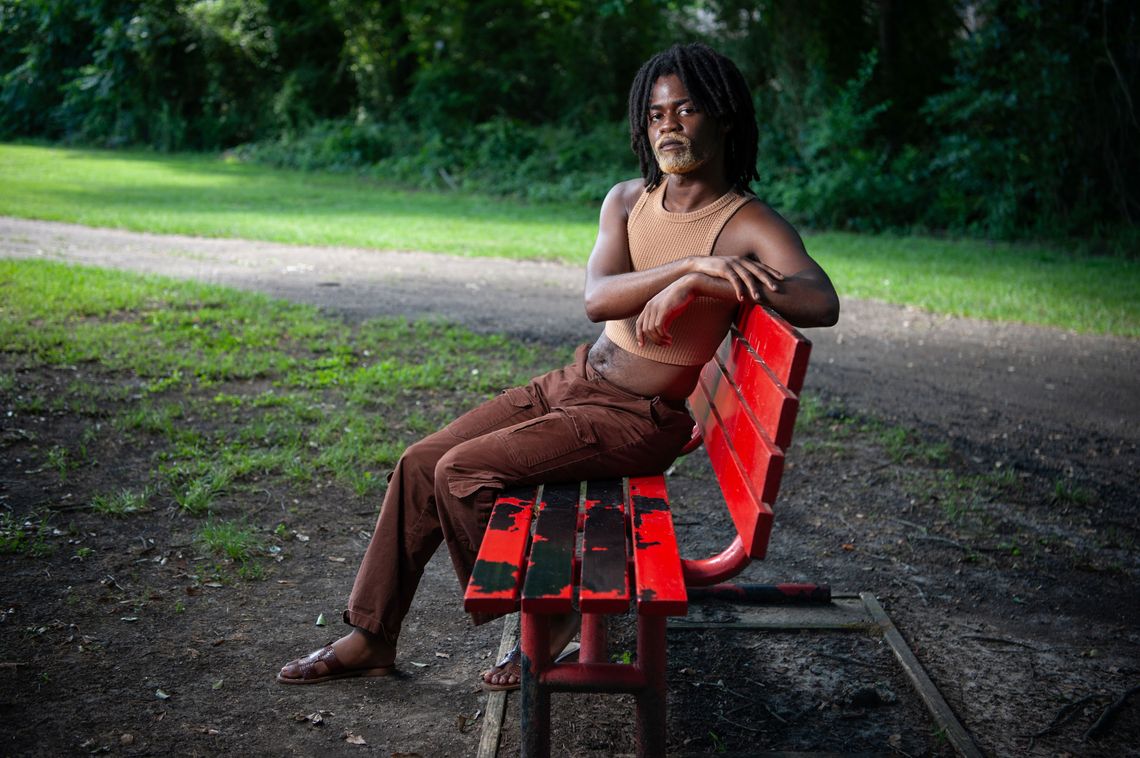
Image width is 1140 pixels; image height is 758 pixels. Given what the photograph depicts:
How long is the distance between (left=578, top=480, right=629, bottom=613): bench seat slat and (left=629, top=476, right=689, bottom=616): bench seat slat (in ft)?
0.12

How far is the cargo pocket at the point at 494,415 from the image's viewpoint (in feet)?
10.4

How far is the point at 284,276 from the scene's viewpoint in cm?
967

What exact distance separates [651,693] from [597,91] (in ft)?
70.5

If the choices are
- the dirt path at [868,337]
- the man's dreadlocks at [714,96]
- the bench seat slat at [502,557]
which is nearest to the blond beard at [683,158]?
the man's dreadlocks at [714,96]

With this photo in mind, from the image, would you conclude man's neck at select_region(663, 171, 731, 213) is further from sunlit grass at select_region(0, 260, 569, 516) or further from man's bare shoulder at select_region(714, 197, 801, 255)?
sunlit grass at select_region(0, 260, 569, 516)

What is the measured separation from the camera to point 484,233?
1324 centimetres

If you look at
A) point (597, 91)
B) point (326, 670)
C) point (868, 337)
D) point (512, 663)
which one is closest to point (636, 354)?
point (512, 663)

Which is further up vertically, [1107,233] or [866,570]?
[1107,233]

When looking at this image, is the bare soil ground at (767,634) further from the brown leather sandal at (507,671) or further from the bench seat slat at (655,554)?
the bench seat slat at (655,554)

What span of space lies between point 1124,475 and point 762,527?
3.51 metres

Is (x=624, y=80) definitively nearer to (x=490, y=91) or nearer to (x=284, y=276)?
(x=490, y=91)

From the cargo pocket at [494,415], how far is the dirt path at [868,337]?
3.04 metres

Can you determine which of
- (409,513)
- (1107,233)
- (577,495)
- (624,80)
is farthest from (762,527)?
(624,80)

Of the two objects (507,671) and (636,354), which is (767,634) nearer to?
(507,671)
